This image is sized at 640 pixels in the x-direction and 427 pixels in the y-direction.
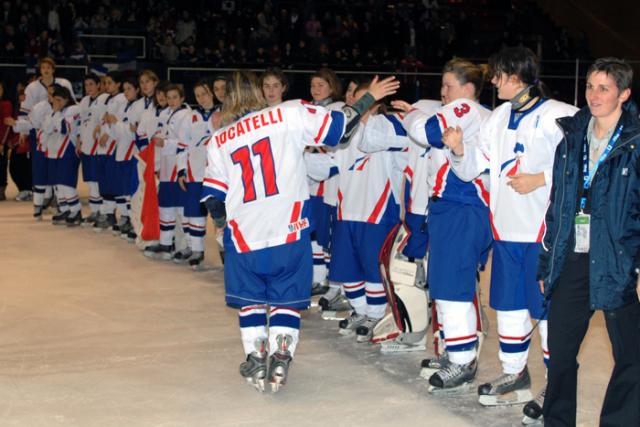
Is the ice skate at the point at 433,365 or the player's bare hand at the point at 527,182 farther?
the ice skate at the point at 433,365

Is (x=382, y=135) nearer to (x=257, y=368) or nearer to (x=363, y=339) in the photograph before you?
(x=363, y=339)

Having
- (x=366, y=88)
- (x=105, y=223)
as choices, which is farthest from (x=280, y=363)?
(x=105, y=223)

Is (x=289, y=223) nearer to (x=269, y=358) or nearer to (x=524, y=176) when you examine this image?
(x=269, y=358)

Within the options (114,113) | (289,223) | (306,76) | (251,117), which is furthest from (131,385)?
(306,76)

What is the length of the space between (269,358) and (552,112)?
1869mm

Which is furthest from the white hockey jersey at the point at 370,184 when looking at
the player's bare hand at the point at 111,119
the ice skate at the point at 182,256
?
the player's bare hand at the point at 111,119

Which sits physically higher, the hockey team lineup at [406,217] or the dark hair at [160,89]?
the dark hair at [160,89]

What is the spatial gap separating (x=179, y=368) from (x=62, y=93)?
6.11 meters

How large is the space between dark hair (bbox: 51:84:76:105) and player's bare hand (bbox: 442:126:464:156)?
23.1ft

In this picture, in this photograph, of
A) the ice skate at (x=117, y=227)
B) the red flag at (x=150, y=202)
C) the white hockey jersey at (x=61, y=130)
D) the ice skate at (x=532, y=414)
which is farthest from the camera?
the white hockey jersey at (x=61, y=130)

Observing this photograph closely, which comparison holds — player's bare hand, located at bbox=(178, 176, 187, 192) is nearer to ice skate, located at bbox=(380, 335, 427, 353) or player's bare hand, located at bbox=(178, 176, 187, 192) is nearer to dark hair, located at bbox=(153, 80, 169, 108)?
dark hair, located at bbox=(153, 80, 169, 108)

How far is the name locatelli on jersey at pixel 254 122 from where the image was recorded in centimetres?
477

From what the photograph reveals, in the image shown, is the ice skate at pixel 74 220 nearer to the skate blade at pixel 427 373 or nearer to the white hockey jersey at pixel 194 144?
the white hockey jersey at pixel 194 144

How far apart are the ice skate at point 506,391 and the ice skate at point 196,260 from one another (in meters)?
4.11
